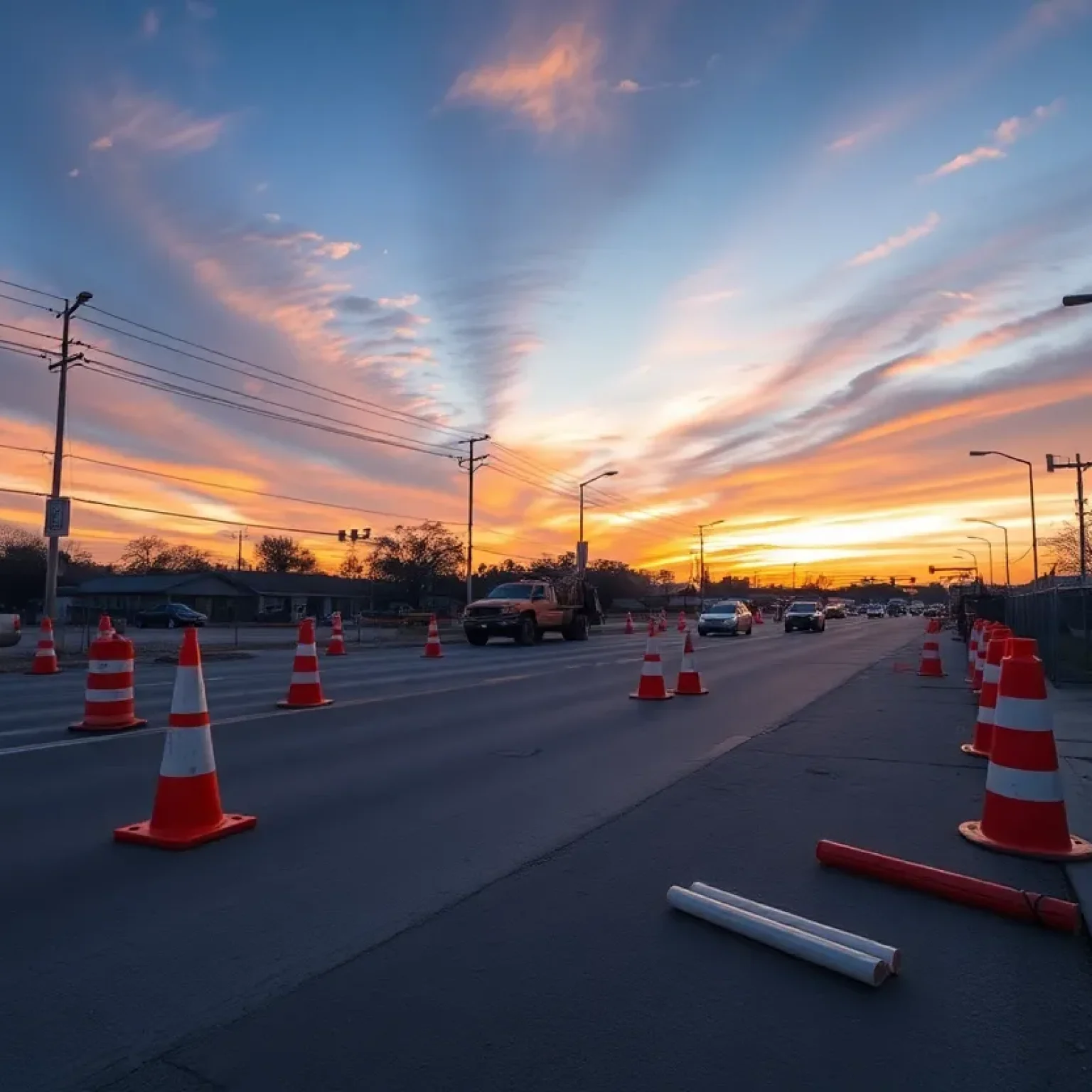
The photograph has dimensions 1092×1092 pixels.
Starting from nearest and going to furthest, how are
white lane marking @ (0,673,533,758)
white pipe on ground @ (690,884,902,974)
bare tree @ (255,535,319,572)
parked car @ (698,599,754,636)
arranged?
white pipe on ground @ (690,884,902,974), white lane marking @ (0,673,533,758), parked car @ (698,599,754,636), bare tree @ (255,535,319,572)

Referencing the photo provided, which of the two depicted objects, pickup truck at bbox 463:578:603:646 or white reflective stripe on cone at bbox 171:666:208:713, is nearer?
white reflective stripe on cone at bbox 171:666:208:713

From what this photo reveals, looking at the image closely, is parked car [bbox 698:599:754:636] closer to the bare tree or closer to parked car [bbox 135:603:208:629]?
parked car [bbox 135:603:208:629]

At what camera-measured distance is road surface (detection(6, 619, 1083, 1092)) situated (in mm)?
3723

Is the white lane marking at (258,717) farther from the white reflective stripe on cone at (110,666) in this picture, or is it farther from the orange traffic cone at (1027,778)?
the orange traffic cone at (1027,778)

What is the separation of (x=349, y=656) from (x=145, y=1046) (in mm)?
21774

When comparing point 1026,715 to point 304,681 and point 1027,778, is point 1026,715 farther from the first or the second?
point 304,681

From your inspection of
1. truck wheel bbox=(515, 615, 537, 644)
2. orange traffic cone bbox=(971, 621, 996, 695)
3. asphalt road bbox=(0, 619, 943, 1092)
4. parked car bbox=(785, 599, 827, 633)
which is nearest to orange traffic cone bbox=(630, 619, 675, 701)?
asphalt road bbox=(0, 619, 943, 1092)

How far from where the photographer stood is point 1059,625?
55.3 feet

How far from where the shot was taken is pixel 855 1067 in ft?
10.5

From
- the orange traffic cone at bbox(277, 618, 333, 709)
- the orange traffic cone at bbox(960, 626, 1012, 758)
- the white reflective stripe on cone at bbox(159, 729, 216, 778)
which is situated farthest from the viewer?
the orange traffic cone at bbox(277, 618, 333, 709)

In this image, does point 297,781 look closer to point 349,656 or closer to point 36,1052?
point 36,1052

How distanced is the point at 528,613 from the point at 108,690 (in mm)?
21255

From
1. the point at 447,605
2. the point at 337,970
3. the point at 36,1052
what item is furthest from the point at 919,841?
the point at 447,605

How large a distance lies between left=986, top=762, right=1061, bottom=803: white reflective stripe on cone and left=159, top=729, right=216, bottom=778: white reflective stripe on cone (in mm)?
4839
